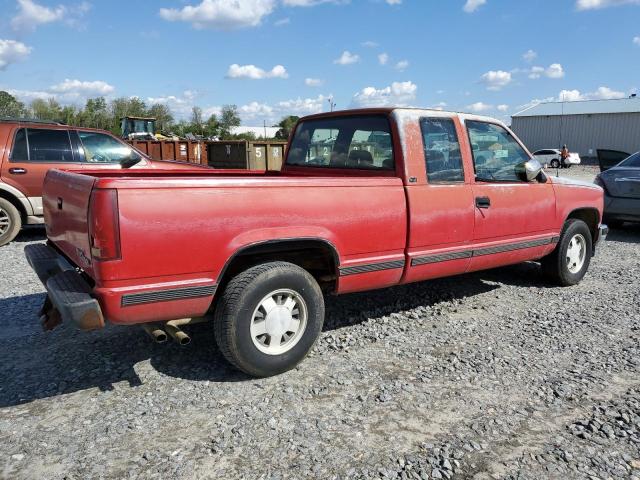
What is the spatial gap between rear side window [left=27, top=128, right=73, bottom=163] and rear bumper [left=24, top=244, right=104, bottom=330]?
5053 millimetres

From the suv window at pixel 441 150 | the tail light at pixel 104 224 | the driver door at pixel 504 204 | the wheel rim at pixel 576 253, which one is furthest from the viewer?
the wheel rim at pixel 576 253

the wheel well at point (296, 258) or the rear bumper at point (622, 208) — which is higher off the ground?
the wheel well at point (296, 258)

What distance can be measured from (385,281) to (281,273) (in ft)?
3.39

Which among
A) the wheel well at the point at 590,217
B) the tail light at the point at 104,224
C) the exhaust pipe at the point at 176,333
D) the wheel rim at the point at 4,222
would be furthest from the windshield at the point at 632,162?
the wheel rim at the point at 4,222

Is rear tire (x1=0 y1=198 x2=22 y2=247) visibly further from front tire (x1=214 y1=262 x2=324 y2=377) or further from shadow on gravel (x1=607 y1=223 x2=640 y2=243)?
shadow on gravel (x1=607 y1=223 x2=640 y2=243)

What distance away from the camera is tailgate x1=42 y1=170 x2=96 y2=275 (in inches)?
124

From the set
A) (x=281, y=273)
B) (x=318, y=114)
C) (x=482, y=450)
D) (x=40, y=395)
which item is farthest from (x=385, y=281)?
(x=40, y=395)

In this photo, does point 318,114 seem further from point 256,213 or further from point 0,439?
point 0,439

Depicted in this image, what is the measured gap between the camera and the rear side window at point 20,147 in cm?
811

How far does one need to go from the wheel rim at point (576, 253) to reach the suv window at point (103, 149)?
21.7ft

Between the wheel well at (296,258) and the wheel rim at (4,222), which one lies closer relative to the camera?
the wheel well at (296,258)

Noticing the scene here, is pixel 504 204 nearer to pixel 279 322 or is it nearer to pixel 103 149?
pixel 279 322

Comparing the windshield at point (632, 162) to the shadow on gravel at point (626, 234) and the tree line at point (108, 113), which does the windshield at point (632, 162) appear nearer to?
the shadow on gravel at point (626, 234)

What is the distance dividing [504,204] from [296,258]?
2.18 meters
